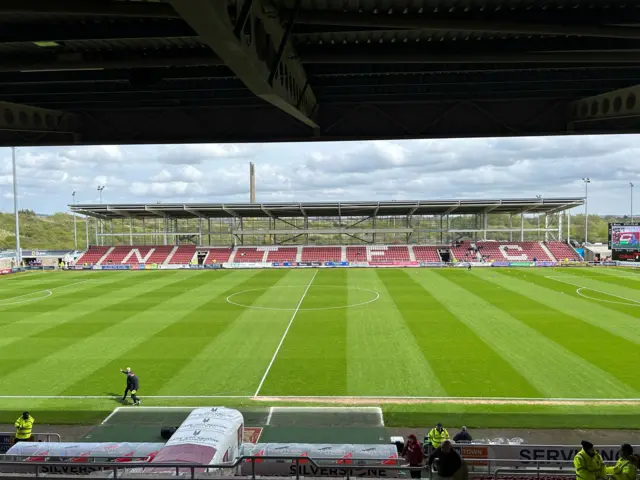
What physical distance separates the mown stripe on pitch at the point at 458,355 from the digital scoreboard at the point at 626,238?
110ft

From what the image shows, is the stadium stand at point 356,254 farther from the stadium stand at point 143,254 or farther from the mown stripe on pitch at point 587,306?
the stadium stand at point 143,254

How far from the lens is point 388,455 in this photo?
1013 cm

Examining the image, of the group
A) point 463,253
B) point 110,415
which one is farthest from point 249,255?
point 110,415

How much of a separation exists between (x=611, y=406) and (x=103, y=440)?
15.1 m

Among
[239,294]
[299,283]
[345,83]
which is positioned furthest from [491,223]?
[345,83]

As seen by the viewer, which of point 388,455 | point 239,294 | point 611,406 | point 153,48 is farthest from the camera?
point 239,294

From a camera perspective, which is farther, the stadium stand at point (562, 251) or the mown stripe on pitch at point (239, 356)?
the stadium stand at point (562, 251)

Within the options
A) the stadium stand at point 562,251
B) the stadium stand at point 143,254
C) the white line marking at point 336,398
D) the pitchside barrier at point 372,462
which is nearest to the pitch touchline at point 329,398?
the white line marking at point 336,398

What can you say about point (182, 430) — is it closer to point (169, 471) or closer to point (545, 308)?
point (169, 471)

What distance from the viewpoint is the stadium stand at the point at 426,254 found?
61.6 meters

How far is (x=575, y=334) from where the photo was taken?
74.3 feet

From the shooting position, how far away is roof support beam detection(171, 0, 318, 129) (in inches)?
191

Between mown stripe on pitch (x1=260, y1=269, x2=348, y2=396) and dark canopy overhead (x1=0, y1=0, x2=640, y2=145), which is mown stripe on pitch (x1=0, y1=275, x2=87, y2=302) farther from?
dark canopy overhead (x1=0, y1=0, x2=640, y2=145)

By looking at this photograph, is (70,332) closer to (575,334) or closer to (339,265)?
(575,334)
